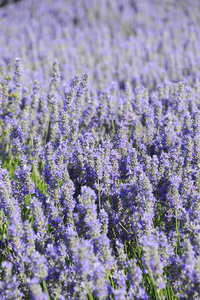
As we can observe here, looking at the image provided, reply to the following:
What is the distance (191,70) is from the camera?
6086 millimetres

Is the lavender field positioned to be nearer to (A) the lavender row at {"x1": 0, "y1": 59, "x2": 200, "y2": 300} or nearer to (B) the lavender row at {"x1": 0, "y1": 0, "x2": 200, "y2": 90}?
(A) the lavender row at {"x1": 0, "y1": 59, "x2": 200, "y2": 300}

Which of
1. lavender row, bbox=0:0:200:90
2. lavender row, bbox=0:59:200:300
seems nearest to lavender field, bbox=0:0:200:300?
lavender row, bbox=0:59:200:300

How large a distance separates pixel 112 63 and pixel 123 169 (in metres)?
4.69

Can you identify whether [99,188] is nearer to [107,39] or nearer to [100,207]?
[100,207]

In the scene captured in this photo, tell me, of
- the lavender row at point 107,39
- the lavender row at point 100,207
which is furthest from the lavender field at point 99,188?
the lavender row at point 107,39

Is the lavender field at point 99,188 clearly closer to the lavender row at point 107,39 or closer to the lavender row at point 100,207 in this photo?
the lavender row at point 100,207

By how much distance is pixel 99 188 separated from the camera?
2523mm

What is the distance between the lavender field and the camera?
1865 millimetres

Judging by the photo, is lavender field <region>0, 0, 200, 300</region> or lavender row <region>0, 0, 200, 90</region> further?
lavender row <region>0, 0, 200, 90</region>

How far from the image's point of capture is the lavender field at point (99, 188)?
1865 mm

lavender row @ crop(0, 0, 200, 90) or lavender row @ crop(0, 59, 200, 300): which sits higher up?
lavender row @ crop(0, 0, 200, 90)

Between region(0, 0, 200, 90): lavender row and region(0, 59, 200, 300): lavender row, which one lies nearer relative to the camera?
region(0, 59, 200, 300): lavender row

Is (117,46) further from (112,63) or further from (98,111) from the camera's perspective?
(98,111)

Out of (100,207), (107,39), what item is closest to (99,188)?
(100,207)
